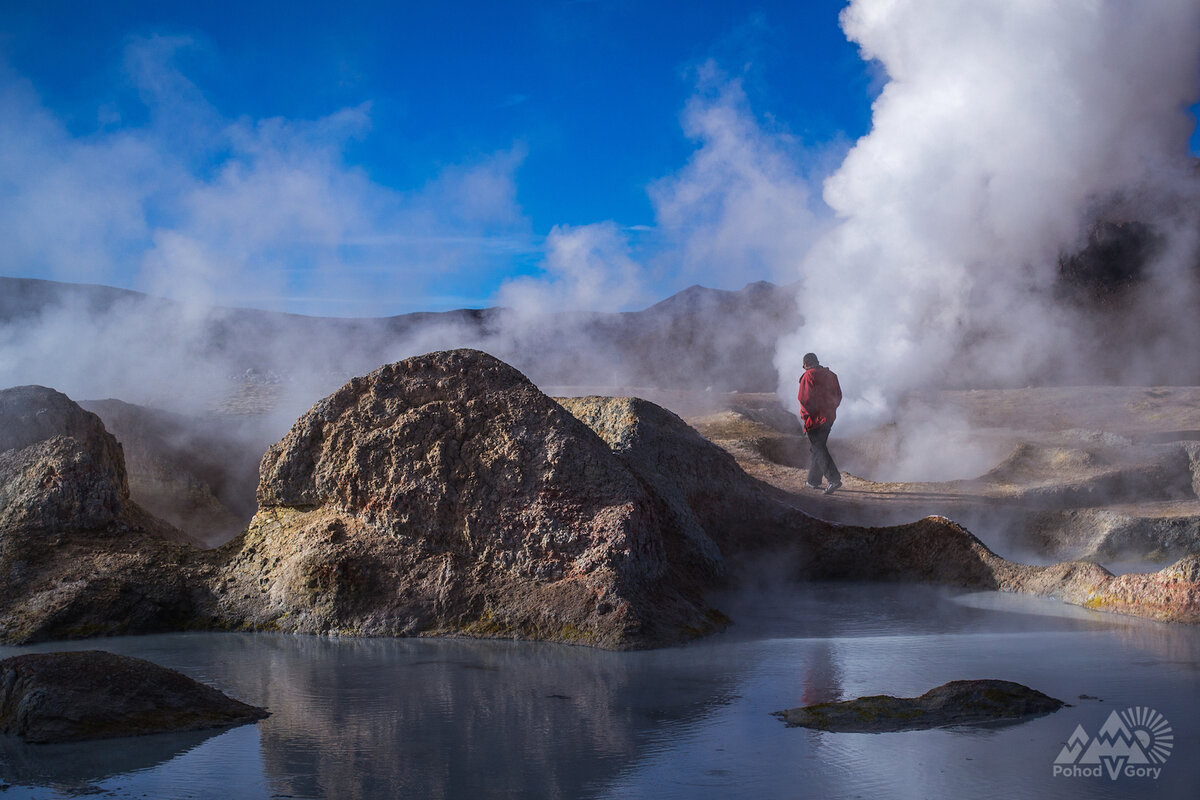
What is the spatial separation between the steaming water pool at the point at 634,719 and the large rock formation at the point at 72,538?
33 centimetres

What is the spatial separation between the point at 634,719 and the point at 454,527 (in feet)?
8.64

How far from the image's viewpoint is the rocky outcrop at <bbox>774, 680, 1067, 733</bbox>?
407 cm

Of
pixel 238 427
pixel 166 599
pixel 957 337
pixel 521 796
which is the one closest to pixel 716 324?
pixel 957 337

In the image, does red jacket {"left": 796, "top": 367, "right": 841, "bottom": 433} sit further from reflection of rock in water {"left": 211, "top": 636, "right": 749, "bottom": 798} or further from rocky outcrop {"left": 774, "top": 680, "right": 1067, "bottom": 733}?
rocky outcrop {"left": 774, "top": 680, "right": 1067, "bottom": 733}

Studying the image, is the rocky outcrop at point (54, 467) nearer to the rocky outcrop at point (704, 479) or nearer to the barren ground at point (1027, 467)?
the rocky outcrop at point (704, 479)

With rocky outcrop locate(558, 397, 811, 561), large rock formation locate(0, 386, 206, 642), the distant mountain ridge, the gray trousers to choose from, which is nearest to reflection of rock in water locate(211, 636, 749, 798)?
large rock formation locate(0, 386, 206, 642)

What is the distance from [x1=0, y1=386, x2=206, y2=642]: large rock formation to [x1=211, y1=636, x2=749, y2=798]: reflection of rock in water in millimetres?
1029

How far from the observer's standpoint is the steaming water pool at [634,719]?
348 centimetres

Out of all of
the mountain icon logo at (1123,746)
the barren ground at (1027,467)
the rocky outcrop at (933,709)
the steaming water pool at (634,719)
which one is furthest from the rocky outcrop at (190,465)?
the mountain icon logo at (1123,746)

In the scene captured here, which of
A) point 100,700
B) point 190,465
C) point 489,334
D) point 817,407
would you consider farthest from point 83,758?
point 489,334

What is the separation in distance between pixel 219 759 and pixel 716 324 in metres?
45.6

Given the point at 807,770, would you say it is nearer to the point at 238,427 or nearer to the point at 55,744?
the point at 55,744

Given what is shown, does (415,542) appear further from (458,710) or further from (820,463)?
(820,463)

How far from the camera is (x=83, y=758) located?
12.5ft
